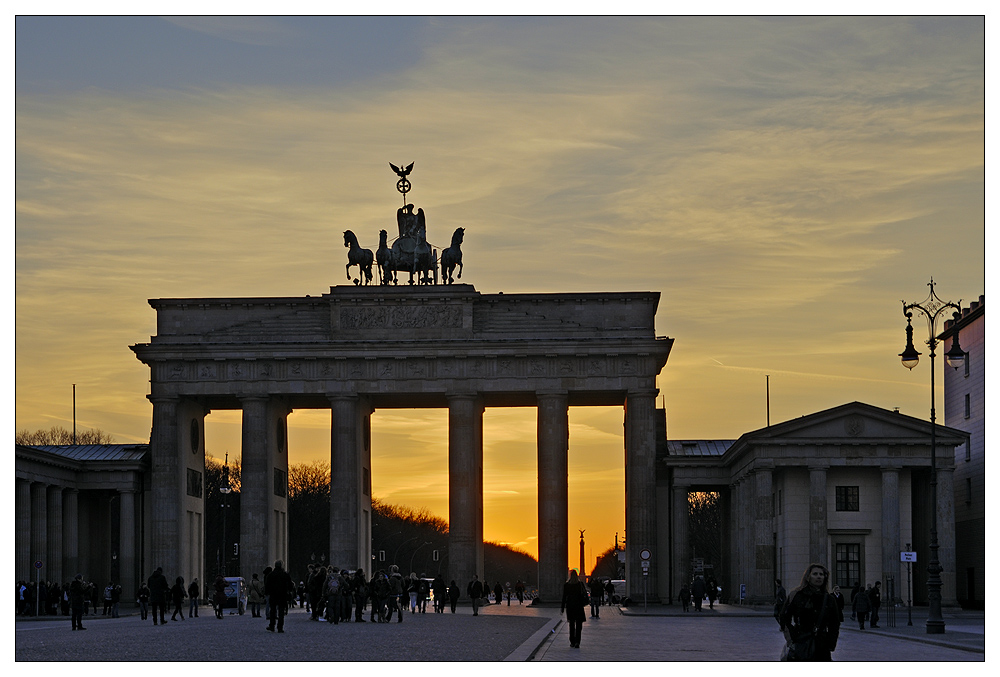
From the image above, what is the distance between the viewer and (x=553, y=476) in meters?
82.1

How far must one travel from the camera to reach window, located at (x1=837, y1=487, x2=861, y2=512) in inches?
2763

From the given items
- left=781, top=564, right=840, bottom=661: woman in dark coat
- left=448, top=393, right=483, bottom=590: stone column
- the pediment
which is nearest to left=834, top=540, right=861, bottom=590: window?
the pediment

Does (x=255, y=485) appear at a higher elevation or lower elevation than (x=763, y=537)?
higher

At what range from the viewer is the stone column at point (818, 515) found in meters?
68.2

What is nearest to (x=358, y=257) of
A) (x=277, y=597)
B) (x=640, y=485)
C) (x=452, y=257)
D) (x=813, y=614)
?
(x=452, y=257)

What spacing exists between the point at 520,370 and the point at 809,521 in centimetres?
1896

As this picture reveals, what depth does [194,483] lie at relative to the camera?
282 ft

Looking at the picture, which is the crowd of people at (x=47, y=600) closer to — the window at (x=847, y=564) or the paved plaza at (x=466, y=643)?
the paved plaza at (x=466, y=643)

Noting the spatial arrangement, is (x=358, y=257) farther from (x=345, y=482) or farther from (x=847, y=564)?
(x=847, y=564)

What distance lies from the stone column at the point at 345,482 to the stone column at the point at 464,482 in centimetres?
485

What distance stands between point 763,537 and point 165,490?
3058cm

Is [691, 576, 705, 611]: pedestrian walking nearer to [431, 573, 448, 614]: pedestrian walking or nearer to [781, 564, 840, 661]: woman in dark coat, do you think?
[431, 573, 448, 614]: pedestrian walking

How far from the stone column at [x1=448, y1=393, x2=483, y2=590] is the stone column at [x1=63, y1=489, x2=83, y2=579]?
61.0 feet
